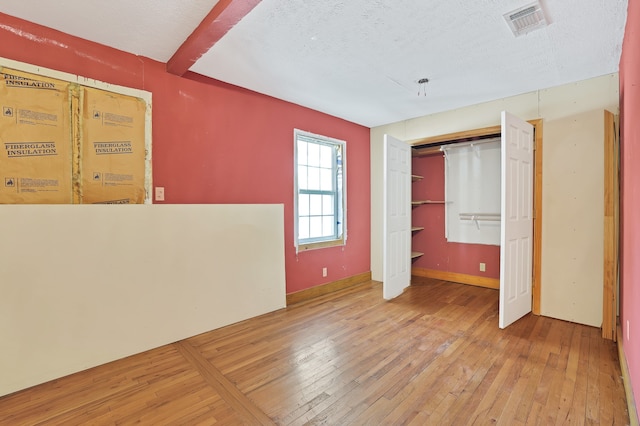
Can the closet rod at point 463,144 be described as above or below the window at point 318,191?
above

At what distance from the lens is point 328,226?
427 cm

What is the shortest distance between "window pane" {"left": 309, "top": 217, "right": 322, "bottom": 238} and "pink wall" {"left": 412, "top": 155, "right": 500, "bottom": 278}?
1.80 metres

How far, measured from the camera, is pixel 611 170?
8.76 ft

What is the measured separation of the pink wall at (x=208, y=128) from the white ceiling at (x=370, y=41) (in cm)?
12

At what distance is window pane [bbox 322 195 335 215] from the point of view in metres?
4.18

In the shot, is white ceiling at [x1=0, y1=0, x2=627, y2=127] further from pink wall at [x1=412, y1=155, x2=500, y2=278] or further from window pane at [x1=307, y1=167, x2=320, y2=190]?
pink wall at [x1=412, y1=155, x2=500, y2=278]

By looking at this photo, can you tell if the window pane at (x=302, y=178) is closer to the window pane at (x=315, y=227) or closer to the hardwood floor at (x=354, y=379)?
the window pane at (x=315, y=227)

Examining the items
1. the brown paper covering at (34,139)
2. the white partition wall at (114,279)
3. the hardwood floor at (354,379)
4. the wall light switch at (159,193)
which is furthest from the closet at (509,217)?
the brown paper covering at (34,139)

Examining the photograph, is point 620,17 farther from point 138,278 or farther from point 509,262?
point 138,278

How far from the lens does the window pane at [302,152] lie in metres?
3.84

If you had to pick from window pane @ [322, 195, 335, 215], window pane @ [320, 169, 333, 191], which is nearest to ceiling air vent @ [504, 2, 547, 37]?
window pane @ [320, 169, 333, 191]

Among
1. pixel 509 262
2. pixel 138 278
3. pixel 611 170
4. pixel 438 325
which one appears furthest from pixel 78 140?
pixel 611 170

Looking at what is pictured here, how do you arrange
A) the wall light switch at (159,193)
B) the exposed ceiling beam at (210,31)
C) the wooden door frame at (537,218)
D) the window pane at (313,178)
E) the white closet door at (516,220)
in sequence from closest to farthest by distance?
the exposed ceiling beam at (210,31) < the wall light switch at (159,193) < the white closet door at (516,220) < the wooden door frame at (537,218) < the window pane at (313,178)

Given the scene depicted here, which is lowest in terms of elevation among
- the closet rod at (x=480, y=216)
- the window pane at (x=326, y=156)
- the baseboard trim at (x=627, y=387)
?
the baseboard trim at (x=627, y=387)
